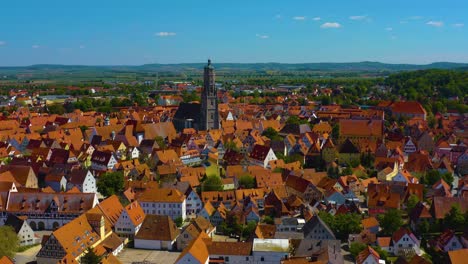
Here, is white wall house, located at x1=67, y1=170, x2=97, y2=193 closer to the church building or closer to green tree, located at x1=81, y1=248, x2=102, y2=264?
green tree, located at x1=81, y1=248, x2=102, y2=264

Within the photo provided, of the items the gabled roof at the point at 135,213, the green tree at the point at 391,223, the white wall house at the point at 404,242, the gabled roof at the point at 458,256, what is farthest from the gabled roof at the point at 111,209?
the gabled roof at the point at 458,256

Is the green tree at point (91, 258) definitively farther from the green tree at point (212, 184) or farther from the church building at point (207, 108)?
the church building at point (207, 108)

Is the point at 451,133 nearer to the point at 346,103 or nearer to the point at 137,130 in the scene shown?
the point at 137,130

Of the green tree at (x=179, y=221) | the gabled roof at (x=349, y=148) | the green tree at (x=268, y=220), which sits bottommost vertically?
the green tree at (x=179, y=221)

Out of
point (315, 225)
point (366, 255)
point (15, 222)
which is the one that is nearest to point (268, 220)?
point (315, 225)

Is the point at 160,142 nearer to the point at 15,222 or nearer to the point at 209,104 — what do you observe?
the point at 209,104
